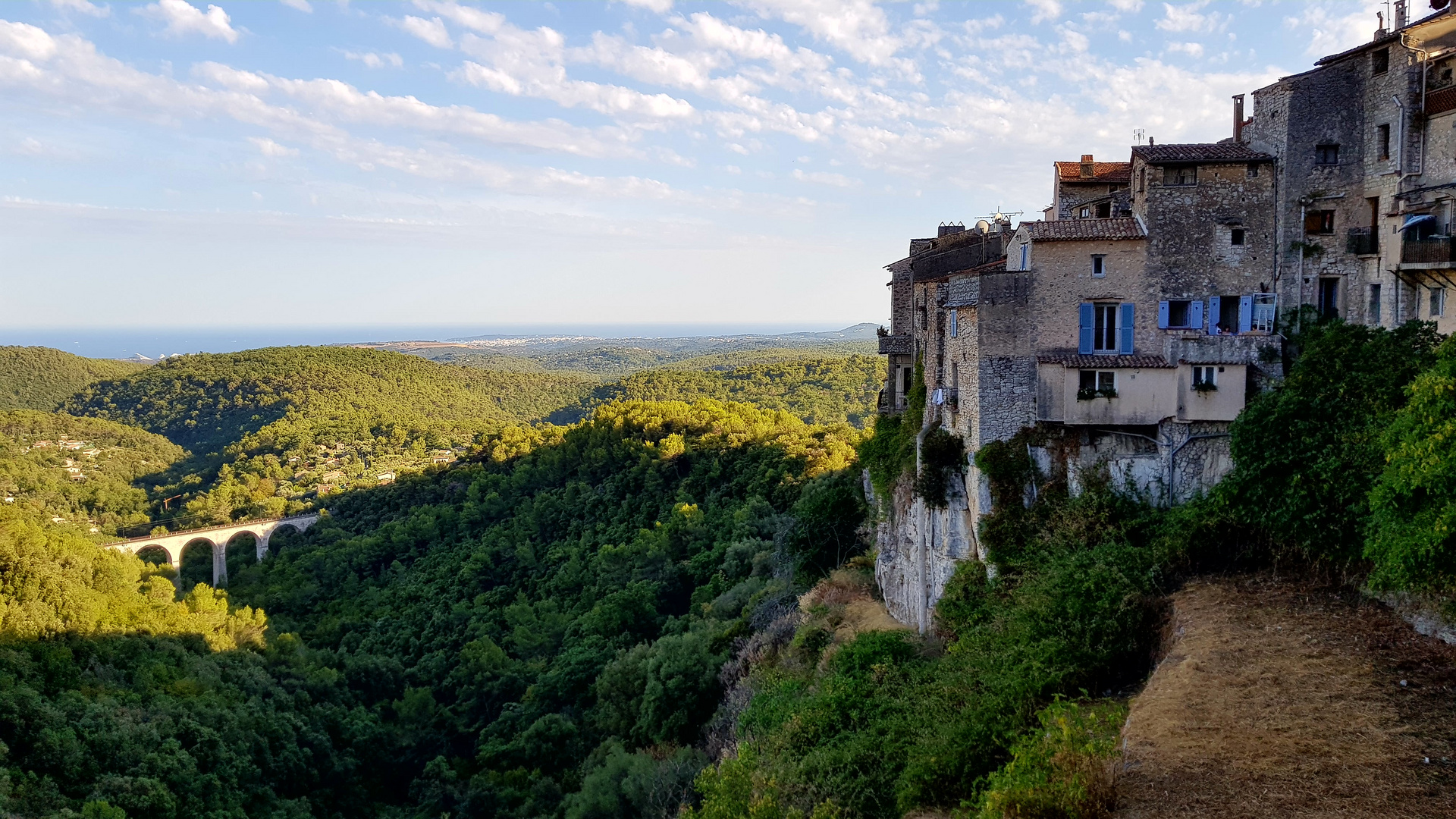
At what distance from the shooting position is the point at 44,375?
129875 millimetres

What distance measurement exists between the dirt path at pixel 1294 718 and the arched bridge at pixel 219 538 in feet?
218

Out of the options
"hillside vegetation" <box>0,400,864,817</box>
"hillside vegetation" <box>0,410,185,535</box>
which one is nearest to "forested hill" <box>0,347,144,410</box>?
"hillside vegetation" <box>0,410,185,535</box>

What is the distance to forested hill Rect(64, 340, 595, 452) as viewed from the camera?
102188 mm

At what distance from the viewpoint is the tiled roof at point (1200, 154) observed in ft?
64.8

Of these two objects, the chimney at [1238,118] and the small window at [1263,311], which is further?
the chimney at [1238,118]

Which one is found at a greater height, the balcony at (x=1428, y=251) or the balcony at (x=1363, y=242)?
the balcony at (x=1363, y=242)

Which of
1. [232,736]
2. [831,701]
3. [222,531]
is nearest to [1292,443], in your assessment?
[831,701]

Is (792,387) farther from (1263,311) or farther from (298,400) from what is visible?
(1263,311)

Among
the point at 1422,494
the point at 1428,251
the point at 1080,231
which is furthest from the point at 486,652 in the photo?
the point at 1428,251

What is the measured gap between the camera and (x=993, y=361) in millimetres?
19906

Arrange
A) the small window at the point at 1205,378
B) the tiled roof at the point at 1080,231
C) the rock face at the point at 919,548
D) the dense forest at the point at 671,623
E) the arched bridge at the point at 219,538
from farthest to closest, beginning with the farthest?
the arched bridge at the point at 219,538
the rock face at the point at 919,548
the tiled roof at the point at 1080,231
the small window at the point at 1205,378
the dense forest at the point at 671,623

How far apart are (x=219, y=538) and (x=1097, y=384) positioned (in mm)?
68128

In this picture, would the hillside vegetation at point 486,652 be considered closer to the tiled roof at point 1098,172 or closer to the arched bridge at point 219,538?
the arched bridge at point 219,538

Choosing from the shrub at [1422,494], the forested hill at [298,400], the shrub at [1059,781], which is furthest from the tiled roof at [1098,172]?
the forested hill at [298,400]
